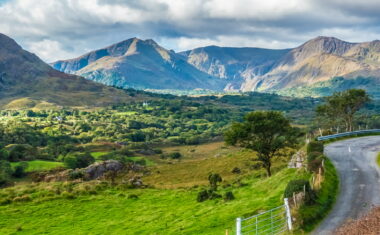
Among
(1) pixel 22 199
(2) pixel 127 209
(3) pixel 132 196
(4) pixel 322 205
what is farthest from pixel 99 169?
(4) pixel 322 205

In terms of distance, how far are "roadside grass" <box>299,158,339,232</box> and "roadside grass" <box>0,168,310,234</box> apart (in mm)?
2725

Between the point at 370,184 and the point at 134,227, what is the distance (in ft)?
78.3

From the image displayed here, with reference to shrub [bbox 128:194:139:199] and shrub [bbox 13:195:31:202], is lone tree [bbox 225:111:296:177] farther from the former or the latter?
shrub [bbox 13:195:31:202]

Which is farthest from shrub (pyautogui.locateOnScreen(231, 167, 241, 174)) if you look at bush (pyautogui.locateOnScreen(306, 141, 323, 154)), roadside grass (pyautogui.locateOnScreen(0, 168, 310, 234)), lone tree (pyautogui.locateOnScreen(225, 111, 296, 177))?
bush (pyautogui.locateOnScreen(306, 141, 323, 154))

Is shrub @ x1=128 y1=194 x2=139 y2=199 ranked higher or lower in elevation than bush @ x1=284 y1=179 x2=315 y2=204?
lower

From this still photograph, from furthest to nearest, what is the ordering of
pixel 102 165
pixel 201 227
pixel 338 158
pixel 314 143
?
pixel 102 165
pixel 338 158
pixel 314 143
pixel 201 227

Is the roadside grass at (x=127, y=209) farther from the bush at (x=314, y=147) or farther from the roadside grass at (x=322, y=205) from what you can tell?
the bush at (x=314, y=147)

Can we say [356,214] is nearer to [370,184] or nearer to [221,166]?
[370,184]

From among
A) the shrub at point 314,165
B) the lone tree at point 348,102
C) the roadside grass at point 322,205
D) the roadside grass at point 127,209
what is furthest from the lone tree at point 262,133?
the lone tree at point 348,102

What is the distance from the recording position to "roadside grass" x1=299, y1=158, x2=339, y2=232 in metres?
24.6

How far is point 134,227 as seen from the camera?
33.9 metres

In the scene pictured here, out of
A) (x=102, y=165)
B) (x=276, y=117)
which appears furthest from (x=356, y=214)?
(x=102, y=165)

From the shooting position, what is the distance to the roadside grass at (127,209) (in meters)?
30.8

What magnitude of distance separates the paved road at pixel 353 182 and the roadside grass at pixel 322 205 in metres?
0.40
